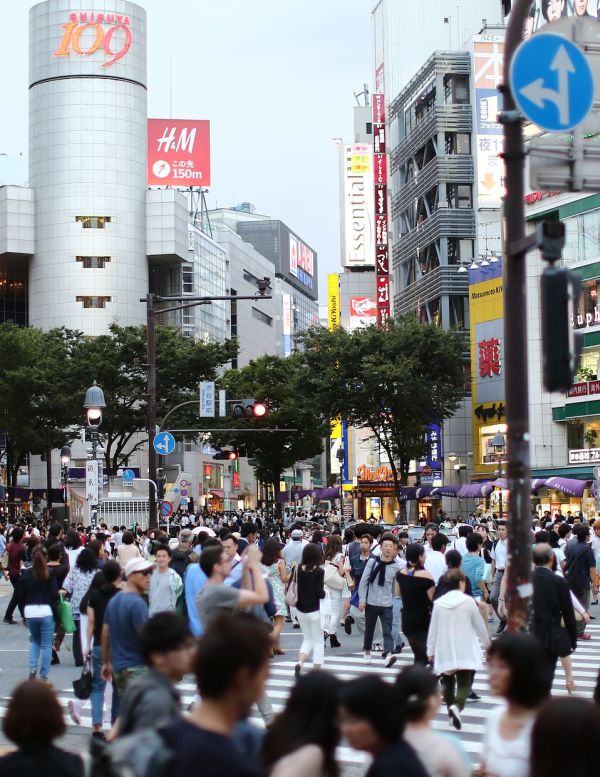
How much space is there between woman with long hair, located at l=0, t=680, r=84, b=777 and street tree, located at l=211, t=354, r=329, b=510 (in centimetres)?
5768

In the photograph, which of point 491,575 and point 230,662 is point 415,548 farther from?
point 230,662

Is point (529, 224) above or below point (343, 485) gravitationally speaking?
above

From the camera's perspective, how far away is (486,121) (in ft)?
219

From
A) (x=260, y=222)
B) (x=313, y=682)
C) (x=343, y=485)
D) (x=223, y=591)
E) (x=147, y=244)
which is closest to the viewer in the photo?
(x=313, y=682)

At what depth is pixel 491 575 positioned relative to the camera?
21734 mm

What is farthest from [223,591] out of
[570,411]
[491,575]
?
[570,411]

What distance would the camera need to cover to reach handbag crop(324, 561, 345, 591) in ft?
61.4

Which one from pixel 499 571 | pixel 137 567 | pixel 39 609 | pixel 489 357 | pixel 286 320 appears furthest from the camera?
pixel 286 320

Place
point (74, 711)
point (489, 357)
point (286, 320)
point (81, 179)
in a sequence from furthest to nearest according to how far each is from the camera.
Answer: point (286, 320), point (81, 179), point (489, 357), point (74, 711)

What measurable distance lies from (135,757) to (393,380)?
156 ft

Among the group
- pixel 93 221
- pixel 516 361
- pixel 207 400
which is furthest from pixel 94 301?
pixel 516 361

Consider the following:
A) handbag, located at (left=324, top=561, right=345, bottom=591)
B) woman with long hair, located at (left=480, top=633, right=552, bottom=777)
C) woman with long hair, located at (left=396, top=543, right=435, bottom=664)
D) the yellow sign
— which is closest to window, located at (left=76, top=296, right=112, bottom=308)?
the yellow sign

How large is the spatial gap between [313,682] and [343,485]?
3493 inches

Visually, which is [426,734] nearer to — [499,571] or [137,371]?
[499,571]
